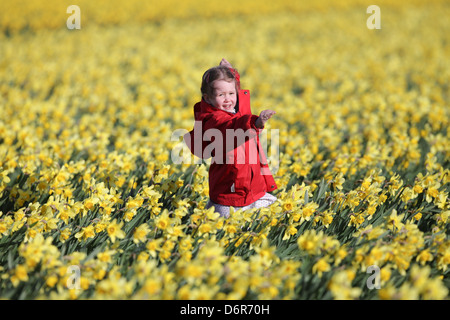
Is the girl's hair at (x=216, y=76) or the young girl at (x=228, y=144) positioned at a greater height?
the girl's hair at (x=216, y=76)

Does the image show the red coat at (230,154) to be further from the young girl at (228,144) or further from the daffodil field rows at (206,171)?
the daffodil field rows at (206,171)

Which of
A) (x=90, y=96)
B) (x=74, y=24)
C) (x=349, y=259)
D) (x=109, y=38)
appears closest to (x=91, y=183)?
(x=349, y=259)

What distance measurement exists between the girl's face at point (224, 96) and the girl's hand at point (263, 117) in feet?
1.40

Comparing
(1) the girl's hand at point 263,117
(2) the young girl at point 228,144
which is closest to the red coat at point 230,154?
(2) the young girl at point 228,144

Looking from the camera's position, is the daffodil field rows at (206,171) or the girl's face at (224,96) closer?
the daffodil field rows at (206,171)

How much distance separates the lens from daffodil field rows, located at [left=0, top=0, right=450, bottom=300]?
2232mm

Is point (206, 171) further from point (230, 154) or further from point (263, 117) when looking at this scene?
point (263, 117)

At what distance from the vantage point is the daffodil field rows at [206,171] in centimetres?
223

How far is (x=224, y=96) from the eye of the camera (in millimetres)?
2703

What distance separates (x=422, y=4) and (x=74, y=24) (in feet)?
54.5

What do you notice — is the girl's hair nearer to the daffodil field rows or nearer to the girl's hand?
the girl's hand

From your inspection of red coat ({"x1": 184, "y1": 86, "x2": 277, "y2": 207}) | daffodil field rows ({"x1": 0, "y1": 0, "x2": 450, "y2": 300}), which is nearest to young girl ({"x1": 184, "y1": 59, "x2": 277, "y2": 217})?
red coat ({"x1": 184, "y1": 86, "x2": 277, "y2": 207})

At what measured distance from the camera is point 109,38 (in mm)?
11969

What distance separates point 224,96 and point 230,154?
0.40m
